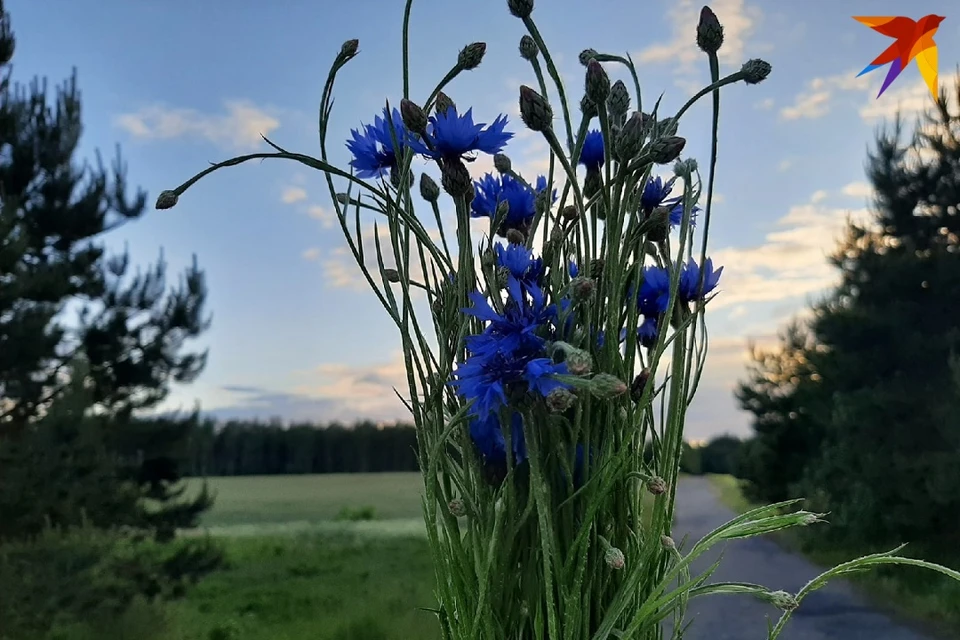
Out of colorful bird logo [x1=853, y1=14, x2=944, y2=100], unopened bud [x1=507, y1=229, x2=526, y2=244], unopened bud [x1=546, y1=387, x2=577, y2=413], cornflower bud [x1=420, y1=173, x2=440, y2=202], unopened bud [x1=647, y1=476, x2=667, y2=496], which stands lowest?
unopened bud [x1=647, y1=476, x2=667, y2=496]

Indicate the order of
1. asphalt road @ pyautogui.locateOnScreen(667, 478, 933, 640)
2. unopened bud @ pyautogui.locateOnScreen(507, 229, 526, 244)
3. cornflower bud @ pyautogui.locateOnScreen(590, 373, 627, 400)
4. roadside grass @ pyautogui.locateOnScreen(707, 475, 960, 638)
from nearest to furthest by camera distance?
cornflower bud @ pyautogui.locateOnScreen(590, 373, 627, 400), unopened bud @ pyautogui.locateOnScreen(507, 229, 526, 244), asphalt road @ pyautogui.locateOnScreen(667, 478, 933, 640), roadside grass @ pyautogui.locateOnScreen(707, 475, 960, 638)

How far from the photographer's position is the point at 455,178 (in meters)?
0.38

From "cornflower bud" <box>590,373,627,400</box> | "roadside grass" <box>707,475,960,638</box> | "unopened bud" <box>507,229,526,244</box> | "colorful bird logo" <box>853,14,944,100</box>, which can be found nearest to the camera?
"cornflower bud" <box>590,373,627,400</box>

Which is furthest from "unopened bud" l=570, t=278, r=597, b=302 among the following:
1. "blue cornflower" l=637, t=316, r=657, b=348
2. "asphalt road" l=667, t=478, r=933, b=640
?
"asphalt road" l=667, t=478, r=933, b=640

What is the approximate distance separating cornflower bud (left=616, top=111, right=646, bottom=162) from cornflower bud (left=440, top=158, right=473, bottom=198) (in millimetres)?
79

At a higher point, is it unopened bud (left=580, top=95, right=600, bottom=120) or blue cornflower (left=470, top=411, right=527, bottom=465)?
unopened bud (left=580, top=95, right=600, bottom=120)

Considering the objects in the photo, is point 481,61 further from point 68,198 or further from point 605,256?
point 68,198

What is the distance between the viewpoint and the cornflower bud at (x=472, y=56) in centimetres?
42

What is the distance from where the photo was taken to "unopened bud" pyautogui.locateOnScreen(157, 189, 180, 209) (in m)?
0.39

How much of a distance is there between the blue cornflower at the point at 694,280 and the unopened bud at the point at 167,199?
277 mm

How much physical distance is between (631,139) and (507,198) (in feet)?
0.33

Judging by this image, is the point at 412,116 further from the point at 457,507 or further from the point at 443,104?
the point at 457,507

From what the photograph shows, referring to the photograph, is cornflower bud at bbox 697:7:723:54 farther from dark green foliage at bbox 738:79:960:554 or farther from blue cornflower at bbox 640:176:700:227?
dark green foliage at bbox 738:79:960:554

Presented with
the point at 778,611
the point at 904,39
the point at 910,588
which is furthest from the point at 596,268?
the point at 910,588
